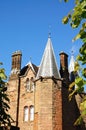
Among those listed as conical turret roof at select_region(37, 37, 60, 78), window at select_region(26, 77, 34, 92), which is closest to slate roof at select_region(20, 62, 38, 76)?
window at select_region(26, 77, 34, 92)

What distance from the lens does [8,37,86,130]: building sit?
28.3 metres

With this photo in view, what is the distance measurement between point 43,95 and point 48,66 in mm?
3570

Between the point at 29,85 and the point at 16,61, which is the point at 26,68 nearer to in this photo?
the point at 16,61

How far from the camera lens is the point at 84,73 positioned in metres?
6.86

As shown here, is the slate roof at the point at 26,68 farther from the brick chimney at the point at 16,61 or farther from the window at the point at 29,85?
the window at the point at 29,85

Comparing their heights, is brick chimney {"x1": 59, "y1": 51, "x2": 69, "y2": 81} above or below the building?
above

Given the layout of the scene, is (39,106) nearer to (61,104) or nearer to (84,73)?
(61,104)

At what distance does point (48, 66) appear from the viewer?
3081 cm

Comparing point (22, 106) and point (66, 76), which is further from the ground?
point (66, 76)

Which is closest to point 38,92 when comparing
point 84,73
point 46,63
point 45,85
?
point 45,85

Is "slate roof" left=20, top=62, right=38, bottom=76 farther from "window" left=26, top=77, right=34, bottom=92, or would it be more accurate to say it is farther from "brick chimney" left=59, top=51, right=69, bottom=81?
"brick chimney" left=59, top=51, right=69, bottom=81

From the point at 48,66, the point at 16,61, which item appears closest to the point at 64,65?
the point at 48,66

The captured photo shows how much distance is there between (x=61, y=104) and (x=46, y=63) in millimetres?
4900

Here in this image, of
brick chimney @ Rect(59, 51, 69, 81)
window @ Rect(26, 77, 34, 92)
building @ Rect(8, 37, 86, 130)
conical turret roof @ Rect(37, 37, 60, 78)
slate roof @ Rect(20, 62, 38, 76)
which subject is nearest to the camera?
building @ Rect(8, 37, 86, 130)
